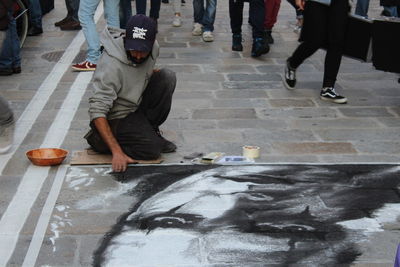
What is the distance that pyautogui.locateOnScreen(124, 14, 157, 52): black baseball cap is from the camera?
14.9 ft

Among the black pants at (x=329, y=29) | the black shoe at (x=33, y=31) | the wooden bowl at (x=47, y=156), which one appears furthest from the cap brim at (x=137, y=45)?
the black shoe at (x=33, y=31)

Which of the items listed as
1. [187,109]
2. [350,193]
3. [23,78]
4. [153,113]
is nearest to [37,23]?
[23,78]

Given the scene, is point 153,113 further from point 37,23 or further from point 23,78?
point 37,23

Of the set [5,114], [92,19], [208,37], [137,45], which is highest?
[137,45]

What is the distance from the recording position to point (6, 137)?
17.2 feet

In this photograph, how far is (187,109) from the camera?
630cm

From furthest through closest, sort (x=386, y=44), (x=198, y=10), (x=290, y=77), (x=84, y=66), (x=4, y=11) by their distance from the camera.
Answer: (x=198, y=10)
(x=84, y=66)
(x=290, y=77)
(x=4, y=11)
(x=386, y=44)

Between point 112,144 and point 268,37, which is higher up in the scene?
point 112,144

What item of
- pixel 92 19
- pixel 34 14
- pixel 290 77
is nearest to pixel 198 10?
pixel 34 14

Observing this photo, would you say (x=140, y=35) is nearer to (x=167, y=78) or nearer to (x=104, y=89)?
(x=104, y=89)

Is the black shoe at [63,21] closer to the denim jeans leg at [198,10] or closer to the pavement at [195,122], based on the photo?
the pavement at [195,122]

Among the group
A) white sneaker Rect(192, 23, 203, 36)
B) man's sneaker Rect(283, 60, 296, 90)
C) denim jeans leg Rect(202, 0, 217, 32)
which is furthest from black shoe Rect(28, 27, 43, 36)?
man's sneaker Rect(283, 60, 296, 90)

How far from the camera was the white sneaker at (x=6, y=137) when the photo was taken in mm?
5160

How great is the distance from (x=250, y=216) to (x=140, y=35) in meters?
1.38
